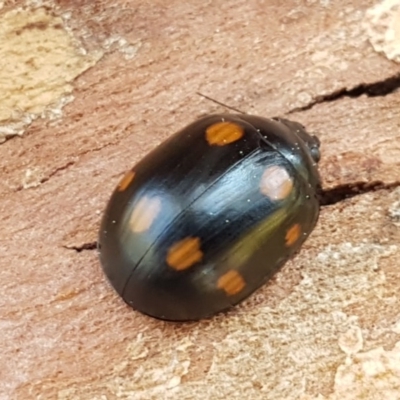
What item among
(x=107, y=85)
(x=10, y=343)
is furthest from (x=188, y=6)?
(x=10, y=343)

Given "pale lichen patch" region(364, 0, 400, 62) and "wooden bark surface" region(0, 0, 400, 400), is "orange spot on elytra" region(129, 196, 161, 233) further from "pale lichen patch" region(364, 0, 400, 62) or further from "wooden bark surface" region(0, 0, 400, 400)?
"pale lichen patch" region(364, 0, 400, 62)

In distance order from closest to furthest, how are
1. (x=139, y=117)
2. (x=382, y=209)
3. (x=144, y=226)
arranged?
(x=144, y=226), (x=382, y=209), (x=139, y=117)

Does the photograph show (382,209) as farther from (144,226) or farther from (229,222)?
(144,226)

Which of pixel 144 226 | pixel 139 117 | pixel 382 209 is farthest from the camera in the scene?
pixel 139 117

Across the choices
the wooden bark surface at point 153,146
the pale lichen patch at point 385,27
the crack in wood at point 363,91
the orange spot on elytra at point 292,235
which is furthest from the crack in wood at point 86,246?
the pale lichen patch at point 385,27

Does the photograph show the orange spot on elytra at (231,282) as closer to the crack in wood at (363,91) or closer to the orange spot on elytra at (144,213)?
the orange spot on elytra at (144,213)

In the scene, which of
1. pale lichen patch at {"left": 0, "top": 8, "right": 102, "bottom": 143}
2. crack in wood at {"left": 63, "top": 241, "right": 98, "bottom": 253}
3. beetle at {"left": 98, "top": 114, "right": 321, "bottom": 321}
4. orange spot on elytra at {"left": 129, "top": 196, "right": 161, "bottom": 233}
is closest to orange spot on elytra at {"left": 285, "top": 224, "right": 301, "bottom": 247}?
beetle at {"left": 98, "top": 114, "right": 321, "bottom": 321}

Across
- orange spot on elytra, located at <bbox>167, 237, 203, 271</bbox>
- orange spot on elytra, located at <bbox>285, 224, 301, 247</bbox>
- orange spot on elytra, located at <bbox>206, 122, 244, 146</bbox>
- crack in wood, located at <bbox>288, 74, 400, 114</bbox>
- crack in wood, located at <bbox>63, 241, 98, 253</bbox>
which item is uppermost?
orange spot on elytra, located at <bbox>206, 122, 244, 146</bbox>
